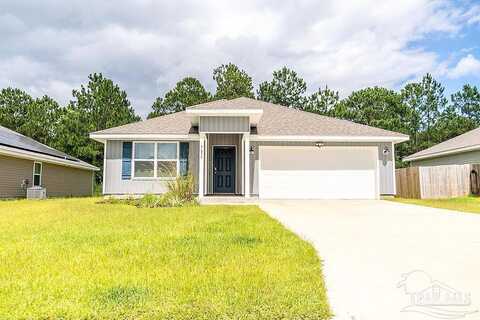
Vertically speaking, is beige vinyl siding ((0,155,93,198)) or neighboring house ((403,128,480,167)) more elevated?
neighboring house ((403,128,480,167))

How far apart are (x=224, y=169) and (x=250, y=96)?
62.2 feet

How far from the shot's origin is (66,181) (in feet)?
71.9

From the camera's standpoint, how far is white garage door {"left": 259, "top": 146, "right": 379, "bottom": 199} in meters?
14.6

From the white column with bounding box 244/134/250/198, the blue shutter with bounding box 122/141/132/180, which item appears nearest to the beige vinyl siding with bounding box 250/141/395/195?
the white column with bounding box 244/134/250/198

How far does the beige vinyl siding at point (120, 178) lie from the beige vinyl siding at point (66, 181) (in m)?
7.04

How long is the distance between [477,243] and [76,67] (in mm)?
28137

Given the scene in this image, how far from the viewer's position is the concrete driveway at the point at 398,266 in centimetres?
280

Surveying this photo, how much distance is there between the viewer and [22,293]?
3.00 meters

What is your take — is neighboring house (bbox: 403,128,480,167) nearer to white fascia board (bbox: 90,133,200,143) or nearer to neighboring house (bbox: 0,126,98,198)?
white fascia board (bbox: 90,133,200,143)

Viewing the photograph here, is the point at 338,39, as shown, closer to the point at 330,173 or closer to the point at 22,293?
the point at 330,173

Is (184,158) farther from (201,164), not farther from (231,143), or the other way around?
(231,143)

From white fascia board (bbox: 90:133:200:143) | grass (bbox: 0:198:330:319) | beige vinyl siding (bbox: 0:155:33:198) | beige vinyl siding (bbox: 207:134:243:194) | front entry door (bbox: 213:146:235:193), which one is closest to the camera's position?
grass (bbox: 0:198:330:319)

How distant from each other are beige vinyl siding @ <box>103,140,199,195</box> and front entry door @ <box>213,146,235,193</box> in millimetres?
1100

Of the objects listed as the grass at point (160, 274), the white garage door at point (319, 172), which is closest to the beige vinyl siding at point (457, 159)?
the white garage door at point (319, 172)
